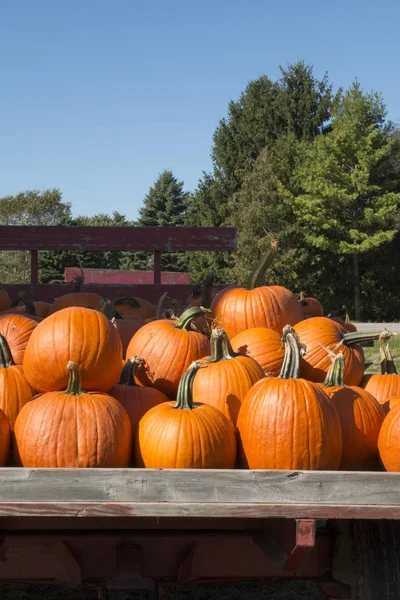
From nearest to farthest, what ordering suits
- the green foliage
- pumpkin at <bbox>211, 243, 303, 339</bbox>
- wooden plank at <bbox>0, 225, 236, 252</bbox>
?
1. pumpkin at <bbox>211, 243, 303, 339</bbox>
2. wooden plank at <bbox>0, 225, 236, 252</bbox>
3. the green foliage

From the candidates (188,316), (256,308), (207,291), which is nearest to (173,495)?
(188,316)

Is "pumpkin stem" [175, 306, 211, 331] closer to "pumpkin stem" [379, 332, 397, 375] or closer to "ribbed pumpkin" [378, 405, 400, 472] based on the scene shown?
"pumpkin stem" [379, 332, 397, 375]

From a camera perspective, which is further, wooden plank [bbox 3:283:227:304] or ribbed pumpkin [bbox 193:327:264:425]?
wooden plank [bbox 3:283:227:304]

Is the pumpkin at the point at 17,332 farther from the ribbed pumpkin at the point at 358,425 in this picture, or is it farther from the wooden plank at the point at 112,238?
the wooden plank at the point at 112,238

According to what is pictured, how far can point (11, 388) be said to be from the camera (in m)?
2.56

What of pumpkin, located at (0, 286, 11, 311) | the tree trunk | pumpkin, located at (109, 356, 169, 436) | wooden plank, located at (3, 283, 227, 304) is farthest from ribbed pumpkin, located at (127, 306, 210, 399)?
the tree trunk

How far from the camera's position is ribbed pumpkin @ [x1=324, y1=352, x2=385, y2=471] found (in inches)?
98.7

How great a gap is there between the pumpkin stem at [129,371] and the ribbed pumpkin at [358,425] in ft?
2.49

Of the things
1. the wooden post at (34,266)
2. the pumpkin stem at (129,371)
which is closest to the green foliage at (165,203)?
the wooden post at (34,266)

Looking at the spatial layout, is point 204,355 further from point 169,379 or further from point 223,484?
point 223,484

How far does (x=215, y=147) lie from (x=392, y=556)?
32369 millimetres

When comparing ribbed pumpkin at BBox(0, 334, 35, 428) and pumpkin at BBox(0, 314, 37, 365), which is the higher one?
pumpkin at BBox(0, 314, 37, 365)

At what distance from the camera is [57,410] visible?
2.27 metres

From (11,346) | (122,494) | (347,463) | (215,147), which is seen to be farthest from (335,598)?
(215,147)
